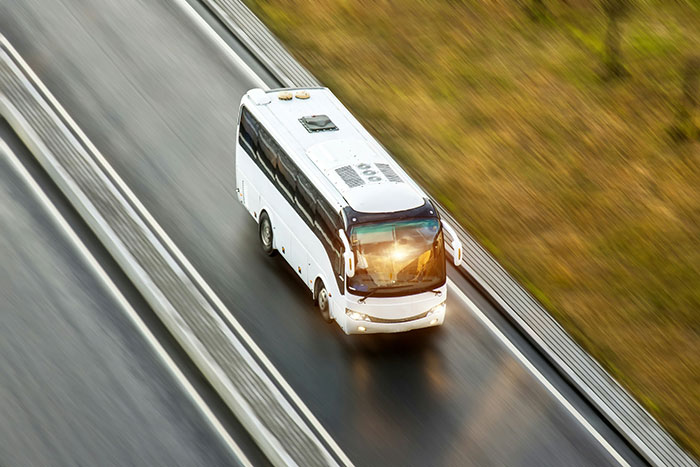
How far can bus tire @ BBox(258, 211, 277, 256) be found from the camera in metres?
22.7

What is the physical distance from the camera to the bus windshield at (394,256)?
797 inches

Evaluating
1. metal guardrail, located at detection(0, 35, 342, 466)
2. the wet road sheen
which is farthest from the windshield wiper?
the wet road sheen

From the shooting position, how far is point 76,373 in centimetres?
2006

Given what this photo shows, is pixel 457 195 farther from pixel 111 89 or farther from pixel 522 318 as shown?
pixel 111 89

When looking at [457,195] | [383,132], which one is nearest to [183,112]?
[383,132]

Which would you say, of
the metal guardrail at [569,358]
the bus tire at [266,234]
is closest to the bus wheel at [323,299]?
the bus tire at [266,234]

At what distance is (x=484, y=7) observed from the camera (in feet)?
103

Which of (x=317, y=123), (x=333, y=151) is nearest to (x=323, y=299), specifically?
(x=333, y=151)

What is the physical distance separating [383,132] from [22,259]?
29.9ft

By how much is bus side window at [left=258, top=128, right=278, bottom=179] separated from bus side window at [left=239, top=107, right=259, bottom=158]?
0.28m

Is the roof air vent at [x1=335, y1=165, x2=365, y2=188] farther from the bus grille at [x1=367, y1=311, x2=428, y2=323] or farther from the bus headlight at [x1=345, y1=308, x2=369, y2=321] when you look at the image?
the bus grille at [x1=367, y1=311, x2=428, y2=323]

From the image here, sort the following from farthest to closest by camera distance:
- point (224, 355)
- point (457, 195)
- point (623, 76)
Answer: point (623, 76), point (457, 195), point (224, 355)

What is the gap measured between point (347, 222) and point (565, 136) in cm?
931

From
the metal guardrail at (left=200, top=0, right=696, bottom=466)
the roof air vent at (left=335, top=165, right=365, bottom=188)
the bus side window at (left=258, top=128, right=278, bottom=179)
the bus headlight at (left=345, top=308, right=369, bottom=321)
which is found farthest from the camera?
the bus side window at (left=258, top=128, right=278, bottom=179)
